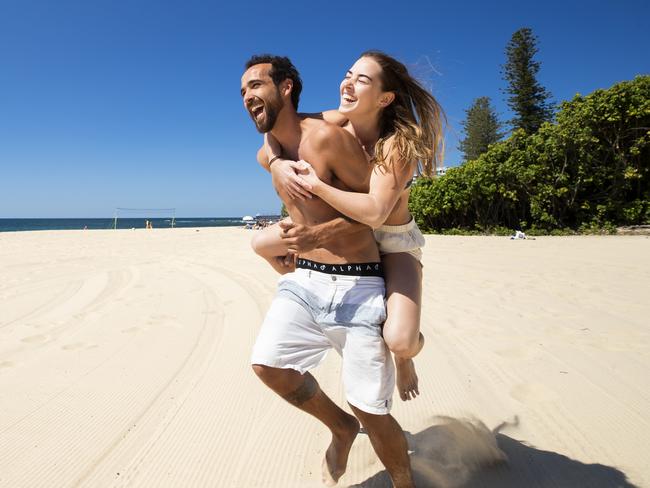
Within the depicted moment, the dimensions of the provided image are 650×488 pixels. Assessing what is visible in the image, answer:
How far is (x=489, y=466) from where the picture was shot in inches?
85.3

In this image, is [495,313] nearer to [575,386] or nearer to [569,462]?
[575,386]

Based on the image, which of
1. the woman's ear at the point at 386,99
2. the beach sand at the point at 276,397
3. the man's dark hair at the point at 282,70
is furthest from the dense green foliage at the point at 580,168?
the man's dark hair at the point at 282,70

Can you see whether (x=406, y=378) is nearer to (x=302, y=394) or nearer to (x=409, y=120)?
(x=302, y=394)

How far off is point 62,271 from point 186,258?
3.02 meters

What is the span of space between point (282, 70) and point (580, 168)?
16.9 metres

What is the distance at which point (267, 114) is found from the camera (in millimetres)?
1994

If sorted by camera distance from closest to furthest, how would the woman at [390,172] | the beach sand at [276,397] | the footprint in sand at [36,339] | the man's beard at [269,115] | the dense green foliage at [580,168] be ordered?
the woman at [390,172], the man's beard at [269,115], the beach sand at [276,397], the footprint in sand at [36,339], the dense green foliage at [580,168]

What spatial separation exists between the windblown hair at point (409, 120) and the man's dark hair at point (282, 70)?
360 mm

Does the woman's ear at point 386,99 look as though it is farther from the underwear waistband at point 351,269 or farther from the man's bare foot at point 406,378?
the man's bare foot at point 406,378

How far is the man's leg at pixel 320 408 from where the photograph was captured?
189 cm

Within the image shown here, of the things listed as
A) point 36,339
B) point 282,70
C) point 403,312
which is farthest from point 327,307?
point 36,339

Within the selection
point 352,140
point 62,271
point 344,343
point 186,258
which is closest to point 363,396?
point 344,343

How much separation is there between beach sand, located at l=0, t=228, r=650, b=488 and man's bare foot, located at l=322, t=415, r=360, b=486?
0.33 ft

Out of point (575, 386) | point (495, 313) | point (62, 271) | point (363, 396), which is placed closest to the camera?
point (363, 396)
